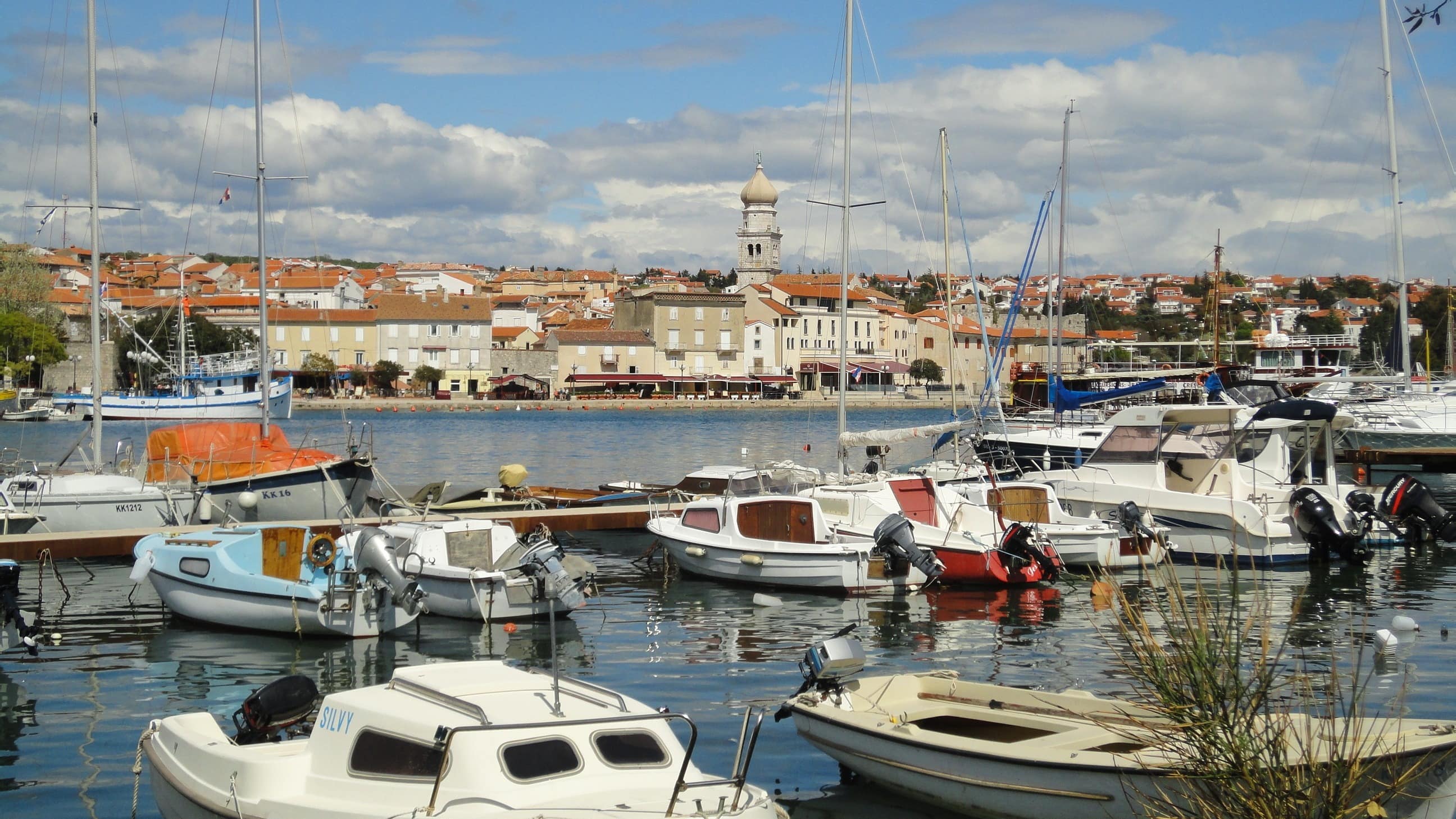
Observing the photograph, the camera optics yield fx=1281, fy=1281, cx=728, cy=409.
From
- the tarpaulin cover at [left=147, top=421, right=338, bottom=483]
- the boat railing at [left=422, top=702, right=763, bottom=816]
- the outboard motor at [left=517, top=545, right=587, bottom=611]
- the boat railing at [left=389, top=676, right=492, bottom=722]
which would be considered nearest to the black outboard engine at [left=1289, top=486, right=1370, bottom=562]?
the outboard motor at [left=517, top=545, right=587, bottom=611]

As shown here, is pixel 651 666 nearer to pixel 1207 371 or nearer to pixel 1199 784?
pixel 1199 784

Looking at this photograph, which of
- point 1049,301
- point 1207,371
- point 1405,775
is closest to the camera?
point 1405,775

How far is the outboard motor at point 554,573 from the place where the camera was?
16.7 m

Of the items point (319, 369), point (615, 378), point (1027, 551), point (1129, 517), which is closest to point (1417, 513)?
point (1129, 517)

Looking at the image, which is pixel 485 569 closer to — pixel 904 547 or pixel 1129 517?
pixel 904 547

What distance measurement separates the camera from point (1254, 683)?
21.5 feet

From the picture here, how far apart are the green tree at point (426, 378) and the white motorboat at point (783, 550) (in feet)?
311

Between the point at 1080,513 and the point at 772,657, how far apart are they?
10896mm

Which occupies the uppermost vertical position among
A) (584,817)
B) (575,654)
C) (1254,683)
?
(1254,683)

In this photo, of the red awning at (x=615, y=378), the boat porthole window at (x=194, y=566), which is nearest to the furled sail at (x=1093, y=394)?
the boat porthole window at (x=194, y=566)

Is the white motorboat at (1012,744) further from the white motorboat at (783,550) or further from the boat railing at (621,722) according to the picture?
the white motorboat at (783,550)

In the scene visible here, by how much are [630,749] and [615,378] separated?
11036 cm

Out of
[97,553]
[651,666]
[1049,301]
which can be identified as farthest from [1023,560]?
[1049,301]

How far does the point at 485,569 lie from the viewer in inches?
679
